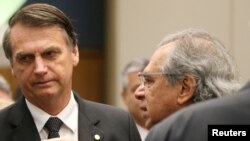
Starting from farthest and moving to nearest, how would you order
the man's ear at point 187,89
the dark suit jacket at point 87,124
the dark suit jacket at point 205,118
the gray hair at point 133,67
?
the gray hair at point 133,67 → the dark suit jacket at point 87,124 → the man's ear at point 187,89 → the dark suit jacket at point 205,118

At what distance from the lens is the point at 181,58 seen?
3.11 meters

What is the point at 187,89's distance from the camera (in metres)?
3.07

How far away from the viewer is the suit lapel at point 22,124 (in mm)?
3145

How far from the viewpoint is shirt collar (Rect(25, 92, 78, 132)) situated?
10.4 ft

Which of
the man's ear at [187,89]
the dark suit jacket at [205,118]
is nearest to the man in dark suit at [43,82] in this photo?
the man's ear at [187,89]

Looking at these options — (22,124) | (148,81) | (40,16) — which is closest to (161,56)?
(148,81)

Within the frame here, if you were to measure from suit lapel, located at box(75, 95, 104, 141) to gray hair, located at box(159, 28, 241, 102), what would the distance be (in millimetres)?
414

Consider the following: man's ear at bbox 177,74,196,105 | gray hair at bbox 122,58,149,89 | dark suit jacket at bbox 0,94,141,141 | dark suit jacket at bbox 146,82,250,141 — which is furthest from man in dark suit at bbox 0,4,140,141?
gray hair at bbox 122,58,149,89

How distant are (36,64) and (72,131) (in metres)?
0.34

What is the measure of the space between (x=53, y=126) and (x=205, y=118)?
112 centimetres

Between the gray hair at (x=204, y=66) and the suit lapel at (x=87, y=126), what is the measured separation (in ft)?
1.36

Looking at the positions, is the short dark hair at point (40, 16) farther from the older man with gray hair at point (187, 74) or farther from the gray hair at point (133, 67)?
the gray hair at point (133, 67)

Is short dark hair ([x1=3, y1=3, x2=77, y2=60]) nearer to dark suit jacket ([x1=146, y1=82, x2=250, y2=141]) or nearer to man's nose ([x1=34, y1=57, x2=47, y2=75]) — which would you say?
man's nose ([x1=34, y1=57, x2=47, y2=75])

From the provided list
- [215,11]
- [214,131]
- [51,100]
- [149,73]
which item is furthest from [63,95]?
[215,11]
